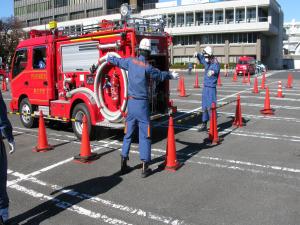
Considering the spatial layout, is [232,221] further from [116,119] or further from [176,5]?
[176,5]

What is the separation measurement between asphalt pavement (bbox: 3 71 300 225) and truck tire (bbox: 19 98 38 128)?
132 centimetres

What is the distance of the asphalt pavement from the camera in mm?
5344

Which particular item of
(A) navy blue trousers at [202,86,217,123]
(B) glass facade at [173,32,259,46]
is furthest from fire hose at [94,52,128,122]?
(B) glass facade at [173,32,259,46]

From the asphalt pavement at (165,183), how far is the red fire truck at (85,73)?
822 mm

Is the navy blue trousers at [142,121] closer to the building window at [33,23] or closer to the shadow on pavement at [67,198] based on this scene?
the shadow on pavement at [67,198]

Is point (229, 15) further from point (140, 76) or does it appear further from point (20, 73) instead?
point (140, 76)

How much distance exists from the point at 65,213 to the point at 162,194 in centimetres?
152

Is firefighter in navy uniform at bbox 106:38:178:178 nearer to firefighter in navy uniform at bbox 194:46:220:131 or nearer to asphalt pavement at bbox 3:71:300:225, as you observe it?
asphalt pavement at bbox 3:71:300:225

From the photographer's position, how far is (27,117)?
473 inches

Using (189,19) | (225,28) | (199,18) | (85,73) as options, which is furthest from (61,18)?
(85,73)

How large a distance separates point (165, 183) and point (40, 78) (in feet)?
20.4

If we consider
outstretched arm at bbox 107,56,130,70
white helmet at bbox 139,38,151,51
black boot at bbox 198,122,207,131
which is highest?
white helmet at bbox 139,38,151,51

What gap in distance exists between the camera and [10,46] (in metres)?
56.1

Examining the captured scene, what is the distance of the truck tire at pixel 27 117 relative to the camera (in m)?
11.9
